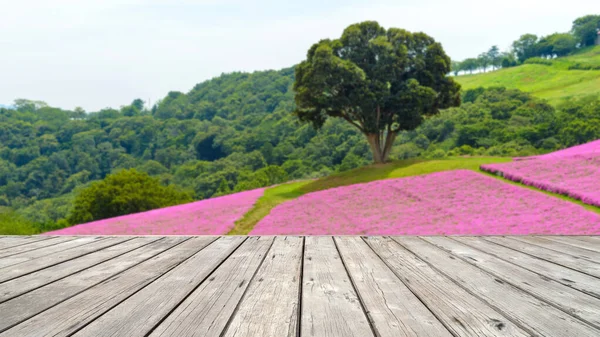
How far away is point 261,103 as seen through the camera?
9794 centimetres

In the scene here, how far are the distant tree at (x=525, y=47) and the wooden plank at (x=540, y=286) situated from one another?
414 ft

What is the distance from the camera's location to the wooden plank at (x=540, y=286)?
6.14 feet

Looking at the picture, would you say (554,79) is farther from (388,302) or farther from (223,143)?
(388,302)

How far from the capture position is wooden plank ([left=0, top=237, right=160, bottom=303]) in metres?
2.30

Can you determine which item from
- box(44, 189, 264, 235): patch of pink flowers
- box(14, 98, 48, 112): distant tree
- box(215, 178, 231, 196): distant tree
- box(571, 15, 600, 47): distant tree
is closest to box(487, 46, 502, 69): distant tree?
box(571, 15, 600, 47): distant tree

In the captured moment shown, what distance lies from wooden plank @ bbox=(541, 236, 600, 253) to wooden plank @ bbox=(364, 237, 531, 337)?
1.62m

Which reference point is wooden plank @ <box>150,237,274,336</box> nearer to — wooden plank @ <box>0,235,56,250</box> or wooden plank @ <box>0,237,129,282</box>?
wooden plank @ <box>0,237,129,282</box>

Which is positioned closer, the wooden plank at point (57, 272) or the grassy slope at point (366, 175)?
the wooden plank at point (57, 272)

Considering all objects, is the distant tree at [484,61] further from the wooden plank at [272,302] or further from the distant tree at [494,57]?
the wooden plank at [272,302]

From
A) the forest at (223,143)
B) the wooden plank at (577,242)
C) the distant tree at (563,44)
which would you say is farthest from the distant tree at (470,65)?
the wooden plank at (577,242)

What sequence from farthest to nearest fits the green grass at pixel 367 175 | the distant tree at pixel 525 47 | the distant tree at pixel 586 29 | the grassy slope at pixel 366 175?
the distant tree at pixel 525 47, the distant tree at pixel 586 29, the green grass at pixel 367 175, the grassy slope at pixel 366 175

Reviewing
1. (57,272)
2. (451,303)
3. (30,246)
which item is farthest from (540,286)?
(30,246)

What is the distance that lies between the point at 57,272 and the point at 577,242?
4.24 m

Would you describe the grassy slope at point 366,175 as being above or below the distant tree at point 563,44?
below
